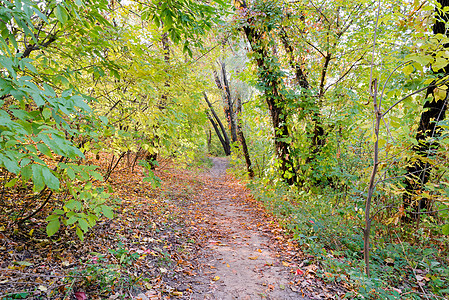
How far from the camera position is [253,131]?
9156 millimetres

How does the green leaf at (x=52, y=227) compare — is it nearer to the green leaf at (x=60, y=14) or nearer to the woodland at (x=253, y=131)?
the woodland at (x=253, y=131)

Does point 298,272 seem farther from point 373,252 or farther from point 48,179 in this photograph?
point 48,179

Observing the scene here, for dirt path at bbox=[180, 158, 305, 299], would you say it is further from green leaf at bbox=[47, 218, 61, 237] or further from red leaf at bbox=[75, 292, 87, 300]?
green leaf at bbox=[47, 218, 61, 237]

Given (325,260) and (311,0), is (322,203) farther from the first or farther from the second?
(311,0)

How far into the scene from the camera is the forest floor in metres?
2.42

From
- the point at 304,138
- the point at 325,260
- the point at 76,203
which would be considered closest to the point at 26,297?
the point at 76,203

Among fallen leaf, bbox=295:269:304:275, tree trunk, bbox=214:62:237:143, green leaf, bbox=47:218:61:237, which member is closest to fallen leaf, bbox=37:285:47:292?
green leaf, bbox=47:218:61:237

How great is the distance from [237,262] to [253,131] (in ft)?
19.9

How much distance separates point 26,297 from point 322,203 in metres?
5.62

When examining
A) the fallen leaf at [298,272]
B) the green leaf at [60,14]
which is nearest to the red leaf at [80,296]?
the green leaf at [60,14]

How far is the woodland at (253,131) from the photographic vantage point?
81.4 inches

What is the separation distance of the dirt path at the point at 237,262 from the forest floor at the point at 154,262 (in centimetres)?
1

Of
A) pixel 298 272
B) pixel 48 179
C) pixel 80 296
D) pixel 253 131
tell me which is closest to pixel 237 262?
pixel 298 272

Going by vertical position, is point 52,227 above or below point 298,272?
above
